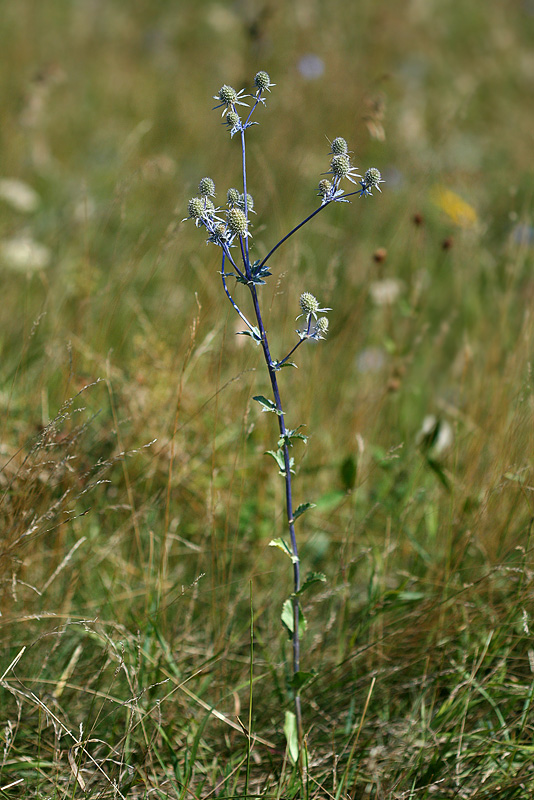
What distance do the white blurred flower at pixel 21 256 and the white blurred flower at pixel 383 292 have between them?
1.45 meters

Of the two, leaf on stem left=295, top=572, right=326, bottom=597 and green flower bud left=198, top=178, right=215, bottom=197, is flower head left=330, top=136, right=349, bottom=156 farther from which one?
leaf on stem left=295, top=572, right=326, bottom=597

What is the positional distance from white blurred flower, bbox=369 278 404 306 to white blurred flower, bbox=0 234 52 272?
145 centimetres

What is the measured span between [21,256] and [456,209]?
210 centimetres

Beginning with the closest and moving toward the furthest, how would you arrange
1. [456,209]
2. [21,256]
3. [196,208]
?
[196,208], [21,256], [456,209]

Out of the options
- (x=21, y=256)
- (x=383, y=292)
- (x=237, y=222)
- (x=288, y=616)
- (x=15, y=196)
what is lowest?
(x=288, y=616)

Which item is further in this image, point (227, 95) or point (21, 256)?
point (21, 256)

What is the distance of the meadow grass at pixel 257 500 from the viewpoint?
4.47 feet

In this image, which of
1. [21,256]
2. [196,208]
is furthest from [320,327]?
[21,256]

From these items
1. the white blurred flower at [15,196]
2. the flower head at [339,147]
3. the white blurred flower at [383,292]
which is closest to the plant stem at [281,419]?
the flower head at [339,147]

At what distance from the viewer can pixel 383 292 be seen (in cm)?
252

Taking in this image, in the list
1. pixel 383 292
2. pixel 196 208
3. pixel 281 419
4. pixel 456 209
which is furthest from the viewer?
pixel 456 209

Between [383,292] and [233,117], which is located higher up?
[383,292]

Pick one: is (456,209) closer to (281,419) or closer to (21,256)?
(21,256)

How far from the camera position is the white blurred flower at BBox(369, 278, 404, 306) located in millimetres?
2568
